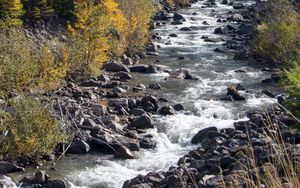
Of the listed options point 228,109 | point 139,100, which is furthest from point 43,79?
point 228,109

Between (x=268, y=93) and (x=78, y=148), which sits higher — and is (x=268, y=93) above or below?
below

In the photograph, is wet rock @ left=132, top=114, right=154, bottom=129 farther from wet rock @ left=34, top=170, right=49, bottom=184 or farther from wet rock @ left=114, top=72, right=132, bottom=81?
wet rock @ left=114, top=72, right=132, bottom=81

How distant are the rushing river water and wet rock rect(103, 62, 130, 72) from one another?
120 cm

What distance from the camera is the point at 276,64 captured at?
110ft

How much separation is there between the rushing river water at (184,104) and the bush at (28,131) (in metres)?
0.98

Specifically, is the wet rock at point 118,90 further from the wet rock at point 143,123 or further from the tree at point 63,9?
the tree at point 63,9

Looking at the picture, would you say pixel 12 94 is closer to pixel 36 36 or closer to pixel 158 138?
pixel 158 138

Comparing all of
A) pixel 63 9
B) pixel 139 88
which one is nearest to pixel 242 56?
pixel 139 88

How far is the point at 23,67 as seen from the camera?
937 inches

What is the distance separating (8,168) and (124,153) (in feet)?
14.2

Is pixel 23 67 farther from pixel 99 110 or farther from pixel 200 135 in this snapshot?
pixel 200 135

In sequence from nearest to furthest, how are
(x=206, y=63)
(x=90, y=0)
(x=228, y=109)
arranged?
(x=228, y=109), (x=90, y=0), (x=206, y=63)

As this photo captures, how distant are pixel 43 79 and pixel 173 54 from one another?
49.3ft

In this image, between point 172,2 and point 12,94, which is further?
point 172,2
